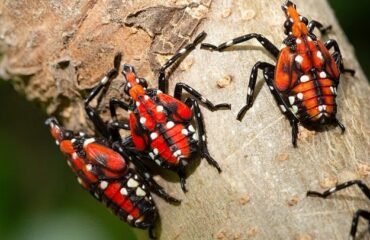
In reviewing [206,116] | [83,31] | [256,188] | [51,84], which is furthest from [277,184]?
[51,84]

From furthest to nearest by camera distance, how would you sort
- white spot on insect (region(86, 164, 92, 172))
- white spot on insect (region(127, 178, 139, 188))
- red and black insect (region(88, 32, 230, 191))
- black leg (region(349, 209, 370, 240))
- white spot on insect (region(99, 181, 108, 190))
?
white spot on insect (region(86, 164, 92, 172))
white spot on insect (region(99, 181, 108, 190))
white spot on insect (region(127, 178, 139, 188))
red and black insect (region(88, 32, 230, 191))
black leg (region(349, 209, 370, 240))

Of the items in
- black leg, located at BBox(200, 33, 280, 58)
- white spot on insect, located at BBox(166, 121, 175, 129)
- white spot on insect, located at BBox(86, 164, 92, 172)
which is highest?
black leg, located at BBox(200, 33, 280, 58)

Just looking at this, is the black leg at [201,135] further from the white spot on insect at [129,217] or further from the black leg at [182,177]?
the white spot on insect at [129,217]

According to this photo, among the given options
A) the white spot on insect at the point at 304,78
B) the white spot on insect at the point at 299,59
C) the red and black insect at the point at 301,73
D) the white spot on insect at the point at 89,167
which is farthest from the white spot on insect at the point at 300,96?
the white spot on insect at the point at 89,167

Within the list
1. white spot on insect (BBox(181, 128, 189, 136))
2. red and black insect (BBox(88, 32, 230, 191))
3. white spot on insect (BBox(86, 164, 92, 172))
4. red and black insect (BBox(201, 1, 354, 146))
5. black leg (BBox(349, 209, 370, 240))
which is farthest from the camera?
white spot on insect (BBox(86, 164, 92, 172))

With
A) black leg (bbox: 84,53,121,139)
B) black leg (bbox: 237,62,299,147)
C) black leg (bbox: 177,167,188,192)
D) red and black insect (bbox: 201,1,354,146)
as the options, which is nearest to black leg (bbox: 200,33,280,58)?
red and black insect (bbox: 201,1,354,146)

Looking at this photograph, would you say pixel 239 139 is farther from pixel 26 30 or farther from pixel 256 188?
pixel 26 30

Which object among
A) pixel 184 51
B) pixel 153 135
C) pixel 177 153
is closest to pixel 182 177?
pixel 177 153

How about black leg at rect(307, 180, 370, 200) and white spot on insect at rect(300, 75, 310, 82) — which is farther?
white spot on insect at rect(300, 75, 310, 82)

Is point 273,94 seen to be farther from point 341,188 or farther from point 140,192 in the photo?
point 140,192

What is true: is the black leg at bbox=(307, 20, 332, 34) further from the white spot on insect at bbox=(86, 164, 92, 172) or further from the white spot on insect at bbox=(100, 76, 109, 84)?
the white spot on insect at bbox=(86, 164, 92, 172)
